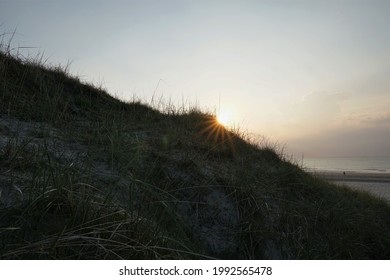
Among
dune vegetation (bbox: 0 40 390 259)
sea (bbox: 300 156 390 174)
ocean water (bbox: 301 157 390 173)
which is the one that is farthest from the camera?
ocean water (bbox: 301 157 390 173)

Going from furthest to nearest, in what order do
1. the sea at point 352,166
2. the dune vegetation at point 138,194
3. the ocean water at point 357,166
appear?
the ocean water at point 357,166, the sea at point 352,166, the dune vegetation at point 138,194

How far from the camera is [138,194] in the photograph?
96.0 inches

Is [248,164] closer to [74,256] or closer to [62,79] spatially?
[74,256]

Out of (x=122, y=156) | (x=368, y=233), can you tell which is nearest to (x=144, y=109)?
(x=122, y=156)

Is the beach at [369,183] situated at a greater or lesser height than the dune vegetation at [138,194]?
lesser

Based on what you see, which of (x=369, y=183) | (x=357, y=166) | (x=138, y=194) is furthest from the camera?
(x=357, y=166)

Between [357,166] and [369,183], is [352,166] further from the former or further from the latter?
[369,183]

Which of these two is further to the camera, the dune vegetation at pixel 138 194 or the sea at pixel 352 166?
the sea at pixel 352 166

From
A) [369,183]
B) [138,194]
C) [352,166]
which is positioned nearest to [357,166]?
[352,166]

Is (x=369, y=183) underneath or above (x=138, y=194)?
underneath

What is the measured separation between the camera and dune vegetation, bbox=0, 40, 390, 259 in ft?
5.03

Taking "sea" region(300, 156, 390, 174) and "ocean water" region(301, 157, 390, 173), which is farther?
"ocean water" region(301, 157, 390, 173)

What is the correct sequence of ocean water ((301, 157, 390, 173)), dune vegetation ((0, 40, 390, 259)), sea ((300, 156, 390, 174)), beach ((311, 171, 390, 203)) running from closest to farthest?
dune vegetation ((0, 40, 390, 259)) → sea ((300, 156, 390, 174)) → beach ((311, 171, 390, 203)) → ocean water ((301, 157, 390, 173))

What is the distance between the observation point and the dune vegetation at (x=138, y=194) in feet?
5.03
